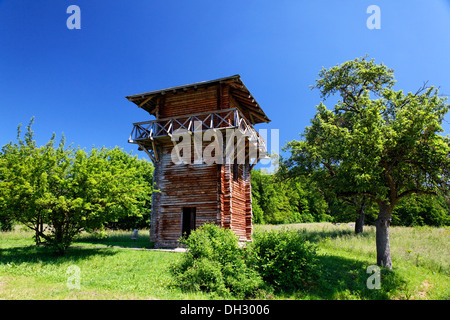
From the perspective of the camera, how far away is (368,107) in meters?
12.5

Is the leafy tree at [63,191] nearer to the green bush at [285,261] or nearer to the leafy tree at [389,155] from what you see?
the green bush at [285,261]

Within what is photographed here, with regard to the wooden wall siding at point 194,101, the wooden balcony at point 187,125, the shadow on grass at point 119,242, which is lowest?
the shadow on grass at point 119,242

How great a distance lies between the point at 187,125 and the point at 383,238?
13.2m

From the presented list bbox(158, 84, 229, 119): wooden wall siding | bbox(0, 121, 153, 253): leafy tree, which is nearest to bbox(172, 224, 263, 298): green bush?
bbox(0, 121, 153, 253): leafy tree

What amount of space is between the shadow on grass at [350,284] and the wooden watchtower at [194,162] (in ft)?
21.0

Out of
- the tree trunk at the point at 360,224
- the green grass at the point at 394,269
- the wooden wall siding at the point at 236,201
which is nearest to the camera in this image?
the green grass at the point at 394,269

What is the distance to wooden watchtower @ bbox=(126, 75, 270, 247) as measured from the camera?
54.3 feet

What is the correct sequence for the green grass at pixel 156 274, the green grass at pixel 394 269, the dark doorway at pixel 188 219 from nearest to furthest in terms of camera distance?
the green grass at pixel 156 274 < the green grass at pixel 394 269 < the dark doorway at pixel 188 219

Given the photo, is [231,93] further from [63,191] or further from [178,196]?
[63,191]

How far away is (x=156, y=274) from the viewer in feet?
33.8

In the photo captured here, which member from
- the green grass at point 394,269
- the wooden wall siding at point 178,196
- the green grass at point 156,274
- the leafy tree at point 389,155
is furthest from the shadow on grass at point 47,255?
the leafy tree at point 389,155

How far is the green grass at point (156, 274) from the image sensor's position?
8.08m

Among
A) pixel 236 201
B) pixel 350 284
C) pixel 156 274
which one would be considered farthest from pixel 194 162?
pixel 350 284
